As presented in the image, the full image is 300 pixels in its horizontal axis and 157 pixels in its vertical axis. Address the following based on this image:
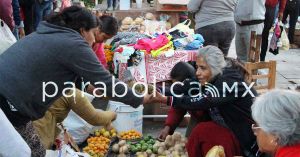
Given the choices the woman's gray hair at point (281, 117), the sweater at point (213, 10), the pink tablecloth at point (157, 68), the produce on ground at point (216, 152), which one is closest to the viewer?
the woman's gray hair at point (281, 117)

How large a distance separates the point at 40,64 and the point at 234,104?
5.01 ft

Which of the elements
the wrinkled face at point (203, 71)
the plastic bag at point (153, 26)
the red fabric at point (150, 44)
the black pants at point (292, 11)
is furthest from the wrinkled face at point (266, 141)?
the black pants at point (292, 11)

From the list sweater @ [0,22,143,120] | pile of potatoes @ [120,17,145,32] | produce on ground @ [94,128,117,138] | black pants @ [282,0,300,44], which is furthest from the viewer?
black pants @ [282,0,300,44]

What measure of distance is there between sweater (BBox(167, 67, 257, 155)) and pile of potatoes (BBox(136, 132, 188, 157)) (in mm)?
711

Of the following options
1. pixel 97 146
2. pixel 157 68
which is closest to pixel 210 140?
pixel 97 146

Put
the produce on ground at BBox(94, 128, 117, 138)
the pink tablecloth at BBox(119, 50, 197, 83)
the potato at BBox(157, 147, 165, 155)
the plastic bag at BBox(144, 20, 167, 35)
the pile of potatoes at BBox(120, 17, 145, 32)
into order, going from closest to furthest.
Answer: the potato at BBox(157, 147, 165, 155), the produce on ground at BBox(94, 128, 117, 138), the pink tablecloth at BBox(119, 50, 197, 83), the plastic bag at BBox(144, 20, 167, 35), the pile of potatoes at BBox(120, 17, 145, 32)

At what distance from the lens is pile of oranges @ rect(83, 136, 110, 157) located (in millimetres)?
4124

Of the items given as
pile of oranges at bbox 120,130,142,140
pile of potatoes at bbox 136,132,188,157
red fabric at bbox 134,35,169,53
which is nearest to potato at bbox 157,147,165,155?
pile of potatoes at bbox 136,132,188,157

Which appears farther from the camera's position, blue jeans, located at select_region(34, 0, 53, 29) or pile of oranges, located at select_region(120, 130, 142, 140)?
blue jeans, located at select_region(34, 0, 53, 29)

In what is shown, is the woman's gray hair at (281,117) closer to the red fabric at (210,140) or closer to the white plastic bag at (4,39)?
the red fabric at (210,140)

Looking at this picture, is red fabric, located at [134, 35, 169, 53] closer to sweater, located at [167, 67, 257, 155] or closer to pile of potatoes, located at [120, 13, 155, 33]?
pile of potatoes, located at [120, 13, 155, 33]

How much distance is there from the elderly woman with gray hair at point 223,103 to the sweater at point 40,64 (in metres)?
1.04

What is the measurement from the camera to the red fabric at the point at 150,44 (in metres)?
5.01

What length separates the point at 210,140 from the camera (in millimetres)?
3430
